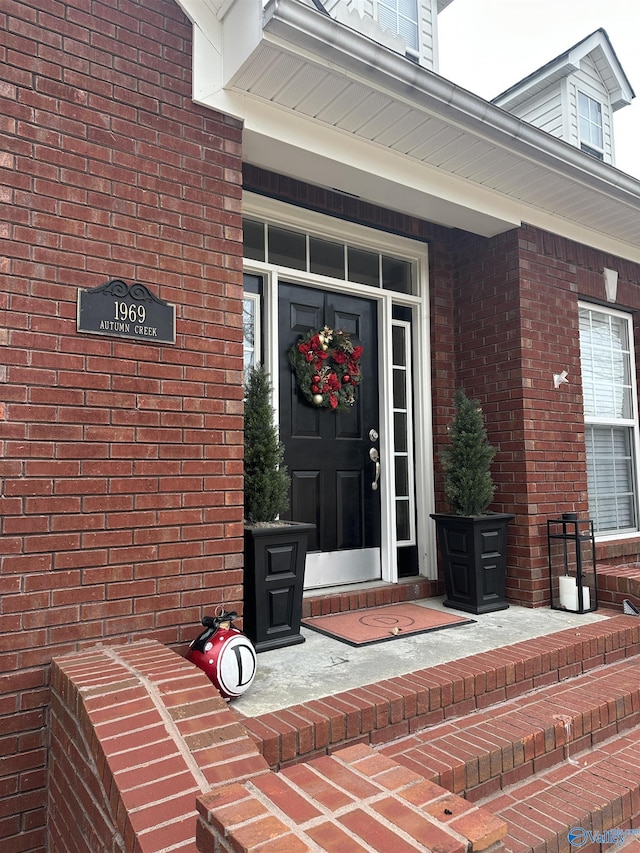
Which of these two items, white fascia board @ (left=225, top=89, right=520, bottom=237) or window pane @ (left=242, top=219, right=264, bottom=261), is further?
window pane @ (left=242, top=219, right=264, bottom=261)

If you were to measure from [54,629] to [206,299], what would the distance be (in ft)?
5.32

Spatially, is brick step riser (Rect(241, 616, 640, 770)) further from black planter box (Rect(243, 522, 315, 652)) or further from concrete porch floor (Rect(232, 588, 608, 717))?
black planter box (Rect(243, 522, 315, 652))

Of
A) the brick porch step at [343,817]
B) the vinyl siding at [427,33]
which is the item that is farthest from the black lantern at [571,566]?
the vinyl siding at [427,33]

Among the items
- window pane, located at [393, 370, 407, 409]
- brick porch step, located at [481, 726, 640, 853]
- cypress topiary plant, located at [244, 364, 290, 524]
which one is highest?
window pane, located at [393, 370, 407, 409]

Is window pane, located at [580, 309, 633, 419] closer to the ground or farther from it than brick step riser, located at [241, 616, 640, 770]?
farther from it

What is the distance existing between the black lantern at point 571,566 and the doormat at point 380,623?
2.75 ft

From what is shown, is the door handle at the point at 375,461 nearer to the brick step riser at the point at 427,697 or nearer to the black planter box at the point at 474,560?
the black planter box at the point at 474,560

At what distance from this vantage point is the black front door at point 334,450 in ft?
13.1

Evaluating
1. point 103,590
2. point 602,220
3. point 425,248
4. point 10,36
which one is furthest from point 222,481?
point 602,220

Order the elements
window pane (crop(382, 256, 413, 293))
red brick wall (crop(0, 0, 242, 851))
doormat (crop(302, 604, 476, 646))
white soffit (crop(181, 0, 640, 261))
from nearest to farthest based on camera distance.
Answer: red brick wall (crop(0, 0, 242, 851)) < white soffit (crop(181, 0, 640, 261)) < doormat (crop(302, 604, 476, 646)) < window pane (crop(382, 256, 413, 293))

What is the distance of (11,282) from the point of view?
235 cm

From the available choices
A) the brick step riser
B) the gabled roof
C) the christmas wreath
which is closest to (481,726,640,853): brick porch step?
the brick step riser

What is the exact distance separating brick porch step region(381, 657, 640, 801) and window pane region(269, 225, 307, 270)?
2945 mm

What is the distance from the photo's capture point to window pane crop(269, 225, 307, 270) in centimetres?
394
